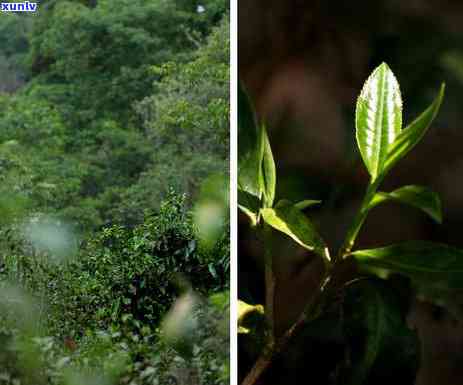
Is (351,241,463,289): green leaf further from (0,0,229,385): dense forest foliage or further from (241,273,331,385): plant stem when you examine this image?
(0,0,229,385): dense forest foliage

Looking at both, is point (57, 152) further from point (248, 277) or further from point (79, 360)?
point (248, 277)

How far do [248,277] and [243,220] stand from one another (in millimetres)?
117

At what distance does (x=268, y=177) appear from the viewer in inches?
58.0

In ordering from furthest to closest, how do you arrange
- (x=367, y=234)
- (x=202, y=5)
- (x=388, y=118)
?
(x=202, y=5) < (x=367, y=234) < (x=388, y=118)

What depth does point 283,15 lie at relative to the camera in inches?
59.2

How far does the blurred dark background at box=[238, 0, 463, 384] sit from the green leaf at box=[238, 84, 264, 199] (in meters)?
0.04

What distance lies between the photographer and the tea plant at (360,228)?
1374 mm

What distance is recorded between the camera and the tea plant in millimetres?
1374

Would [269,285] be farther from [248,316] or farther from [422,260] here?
[422,260]

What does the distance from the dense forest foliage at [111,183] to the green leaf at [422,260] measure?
31.5 inches

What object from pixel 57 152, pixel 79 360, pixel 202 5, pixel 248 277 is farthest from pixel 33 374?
pixel 202 5

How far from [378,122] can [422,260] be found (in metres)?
0.27

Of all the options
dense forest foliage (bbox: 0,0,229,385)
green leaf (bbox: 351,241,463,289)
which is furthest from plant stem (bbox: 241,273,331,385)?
dense forest foliage (bbox: 0,0,229,385)
